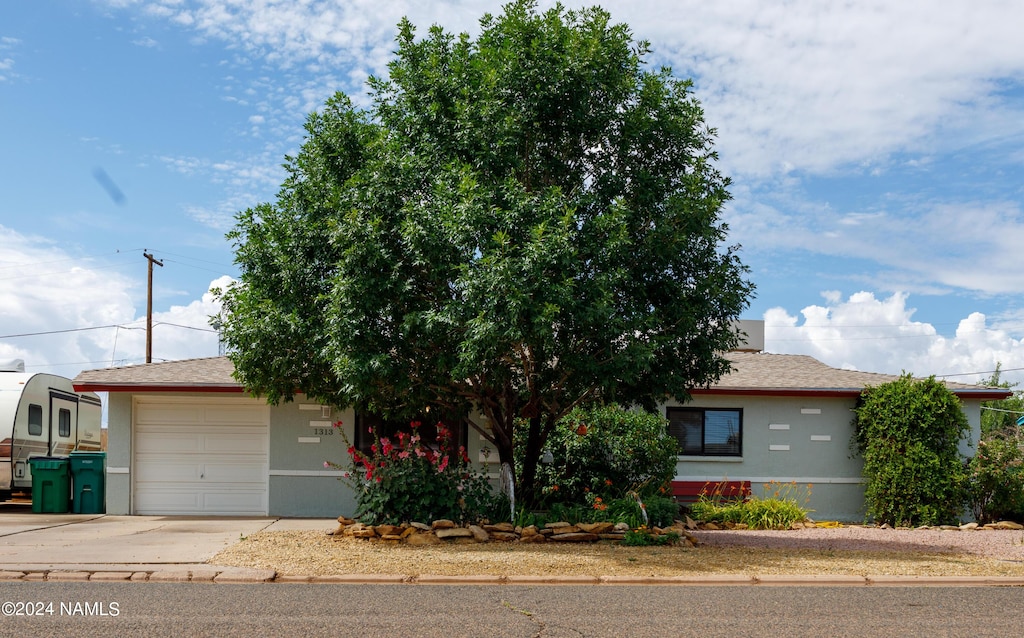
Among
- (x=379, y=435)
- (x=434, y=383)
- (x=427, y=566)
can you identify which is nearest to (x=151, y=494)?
(x=379, y=435)

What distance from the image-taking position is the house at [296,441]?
56.5 ft

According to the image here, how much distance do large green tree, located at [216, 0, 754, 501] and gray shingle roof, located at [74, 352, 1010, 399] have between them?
3.23 meters

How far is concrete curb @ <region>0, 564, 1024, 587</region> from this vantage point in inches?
396

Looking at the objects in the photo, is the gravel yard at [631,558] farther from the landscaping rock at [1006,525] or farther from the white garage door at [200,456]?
the white garage door at [200,456]

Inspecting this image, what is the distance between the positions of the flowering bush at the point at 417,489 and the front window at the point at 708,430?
5.98 m

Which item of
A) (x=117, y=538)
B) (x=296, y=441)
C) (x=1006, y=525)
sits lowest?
(x=1006, y=525)

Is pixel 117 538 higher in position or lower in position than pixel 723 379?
lower

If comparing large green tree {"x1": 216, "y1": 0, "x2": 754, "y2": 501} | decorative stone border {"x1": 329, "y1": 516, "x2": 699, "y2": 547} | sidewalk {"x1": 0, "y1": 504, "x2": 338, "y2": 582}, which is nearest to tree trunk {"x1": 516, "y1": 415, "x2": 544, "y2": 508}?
large green tree {"x1": 216, "y1": 0, "x2": 754, "y2": 501}

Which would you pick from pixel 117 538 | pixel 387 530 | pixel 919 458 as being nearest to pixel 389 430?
pixel 387 530

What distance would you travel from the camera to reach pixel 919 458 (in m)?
16.8

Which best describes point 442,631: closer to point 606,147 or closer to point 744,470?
point 606,147

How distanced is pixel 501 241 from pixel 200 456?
9404mm

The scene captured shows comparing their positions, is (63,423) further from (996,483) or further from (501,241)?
(996,483)

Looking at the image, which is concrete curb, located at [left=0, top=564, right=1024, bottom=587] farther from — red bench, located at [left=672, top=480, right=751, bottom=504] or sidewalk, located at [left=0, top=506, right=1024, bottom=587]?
red bench, located at [left=672, top=480, right=751, bottom=504]
